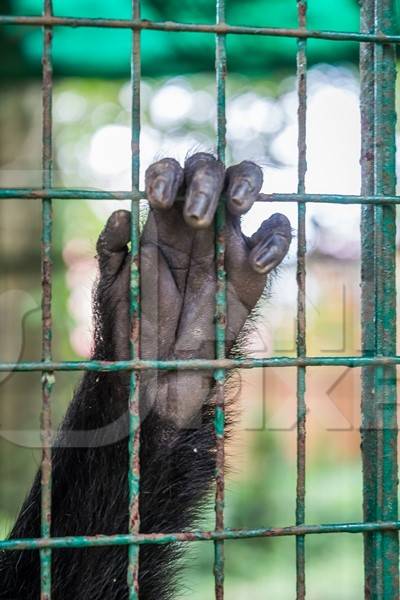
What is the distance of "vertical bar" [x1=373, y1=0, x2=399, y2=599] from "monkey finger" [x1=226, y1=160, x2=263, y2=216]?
238 mm

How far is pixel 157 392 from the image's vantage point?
1445 millimetres

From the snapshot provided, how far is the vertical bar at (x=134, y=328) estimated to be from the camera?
122cm

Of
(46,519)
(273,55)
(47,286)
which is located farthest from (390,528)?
(273,55)

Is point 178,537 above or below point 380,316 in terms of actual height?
below

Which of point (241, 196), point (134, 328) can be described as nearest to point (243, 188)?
point (241, 196)

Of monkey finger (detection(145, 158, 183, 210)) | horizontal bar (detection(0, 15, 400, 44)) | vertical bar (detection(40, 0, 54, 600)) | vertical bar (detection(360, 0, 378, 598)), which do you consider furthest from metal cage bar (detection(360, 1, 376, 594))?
vertical bar (detection(40, 0, 54, 600))

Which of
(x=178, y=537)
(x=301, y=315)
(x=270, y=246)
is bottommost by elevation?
(x=178, y=537)

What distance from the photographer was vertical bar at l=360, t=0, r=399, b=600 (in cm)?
136

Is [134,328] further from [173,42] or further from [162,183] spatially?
[173,42]

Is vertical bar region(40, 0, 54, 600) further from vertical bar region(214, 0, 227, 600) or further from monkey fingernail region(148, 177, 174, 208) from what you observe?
vertical bar region(214, 0, 227, 600)

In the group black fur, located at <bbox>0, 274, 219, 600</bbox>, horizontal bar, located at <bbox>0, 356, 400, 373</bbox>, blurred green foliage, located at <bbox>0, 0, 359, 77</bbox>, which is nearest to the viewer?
horizontal bar, located at <bbox>0, 356, 400, 373</bbox>

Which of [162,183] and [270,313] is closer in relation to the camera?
[162,183]

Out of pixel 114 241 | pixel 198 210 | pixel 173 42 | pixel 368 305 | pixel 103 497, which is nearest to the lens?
pixel 198 210

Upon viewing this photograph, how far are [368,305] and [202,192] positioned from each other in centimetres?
39
